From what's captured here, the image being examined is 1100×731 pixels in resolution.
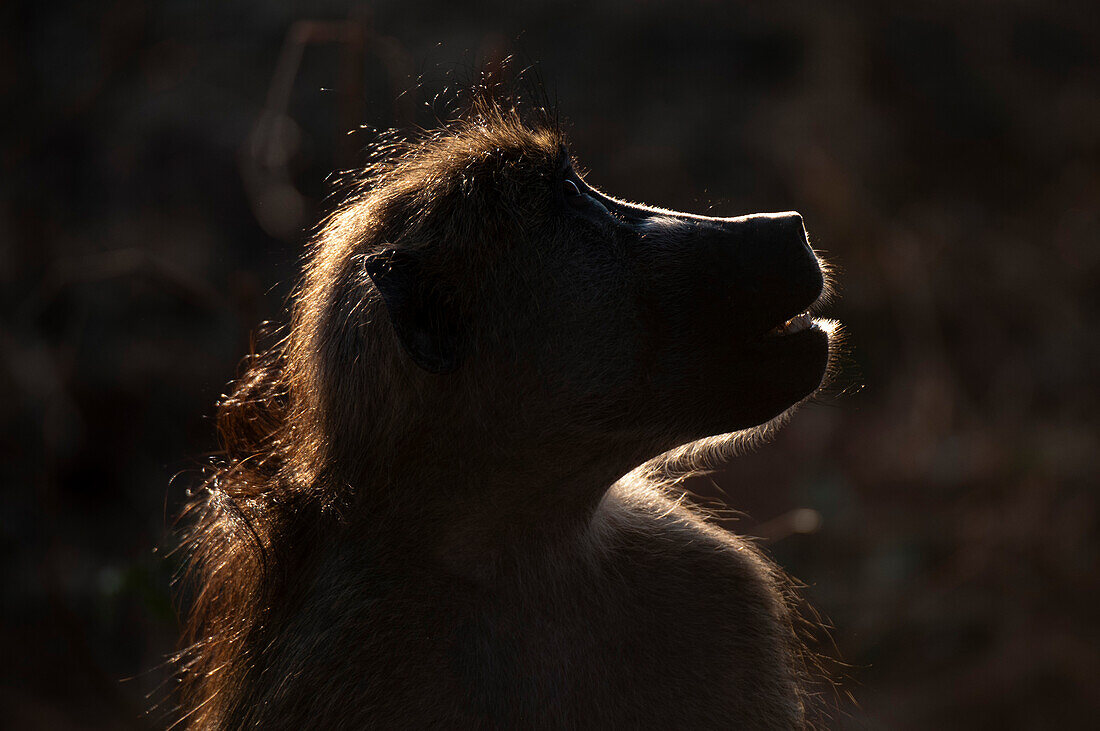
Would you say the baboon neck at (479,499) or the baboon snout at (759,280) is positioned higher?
the baboon snout at (759,280)

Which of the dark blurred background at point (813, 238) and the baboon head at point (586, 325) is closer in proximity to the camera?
the baboon head at point (586, 325)

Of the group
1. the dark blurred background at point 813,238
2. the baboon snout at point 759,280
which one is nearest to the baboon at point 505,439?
the baboon snout at point 759,280

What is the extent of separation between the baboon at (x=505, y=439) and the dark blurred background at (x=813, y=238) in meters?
1.94

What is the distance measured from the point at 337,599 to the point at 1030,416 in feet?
14.9

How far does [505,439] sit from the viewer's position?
1.37m

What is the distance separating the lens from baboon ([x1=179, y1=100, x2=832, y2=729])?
1.36 meters

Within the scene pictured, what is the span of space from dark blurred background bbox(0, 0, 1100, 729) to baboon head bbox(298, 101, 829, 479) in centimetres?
201

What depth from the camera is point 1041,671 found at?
152 inches

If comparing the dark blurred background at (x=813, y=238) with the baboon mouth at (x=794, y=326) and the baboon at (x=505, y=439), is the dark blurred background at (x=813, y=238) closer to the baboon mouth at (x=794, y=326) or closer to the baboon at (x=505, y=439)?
the baboon at (x=505, y=439)

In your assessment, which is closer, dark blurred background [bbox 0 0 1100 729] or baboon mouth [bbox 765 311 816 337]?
baboon mouth [bbox 765 311 816 337]

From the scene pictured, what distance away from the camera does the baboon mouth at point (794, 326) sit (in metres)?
1.37

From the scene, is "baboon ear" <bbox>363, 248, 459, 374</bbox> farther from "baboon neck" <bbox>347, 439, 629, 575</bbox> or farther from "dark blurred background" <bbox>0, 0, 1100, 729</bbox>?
"dark blurred background" <bbox>0, 0, 1100, 729</bbox>

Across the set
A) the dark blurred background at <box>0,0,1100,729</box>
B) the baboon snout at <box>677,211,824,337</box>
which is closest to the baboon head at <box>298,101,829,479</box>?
the baboon snout at <box>677,211,824,337</box>

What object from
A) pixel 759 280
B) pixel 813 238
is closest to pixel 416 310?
pixel 759 280
